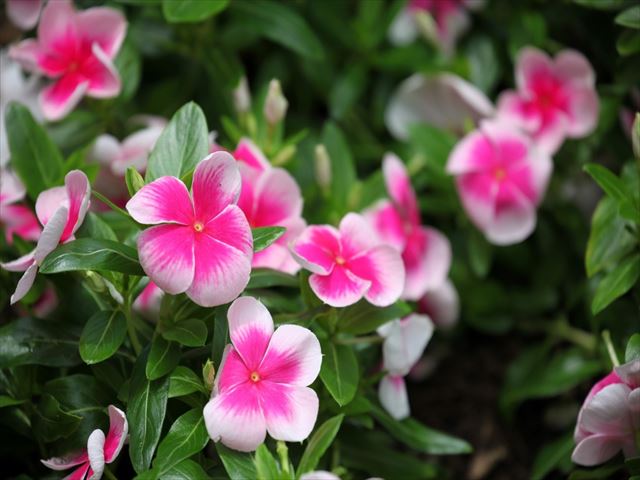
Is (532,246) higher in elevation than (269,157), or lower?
lower

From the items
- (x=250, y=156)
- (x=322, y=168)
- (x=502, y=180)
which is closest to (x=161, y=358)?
(x=250, y=156)

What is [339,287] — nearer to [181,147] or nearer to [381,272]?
[381,272]

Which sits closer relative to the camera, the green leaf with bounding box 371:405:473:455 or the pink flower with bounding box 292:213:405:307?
the pink flower with bounding box 292:213:405:307

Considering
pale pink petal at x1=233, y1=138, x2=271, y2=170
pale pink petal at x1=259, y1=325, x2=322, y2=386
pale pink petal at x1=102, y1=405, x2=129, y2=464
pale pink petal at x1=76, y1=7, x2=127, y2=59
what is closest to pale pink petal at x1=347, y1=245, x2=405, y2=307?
pale pink petal at x1=259, y1=325, x2=322, y2=386

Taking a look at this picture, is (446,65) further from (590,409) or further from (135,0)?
(590,409)

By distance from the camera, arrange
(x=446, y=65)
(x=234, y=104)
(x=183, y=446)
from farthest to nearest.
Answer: (x=446, y=65), (x=234, y=104), (x=183, y=446)

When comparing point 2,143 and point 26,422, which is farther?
point 2,143

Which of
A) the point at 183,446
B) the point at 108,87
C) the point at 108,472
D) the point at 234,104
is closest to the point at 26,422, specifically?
the point at 108,472

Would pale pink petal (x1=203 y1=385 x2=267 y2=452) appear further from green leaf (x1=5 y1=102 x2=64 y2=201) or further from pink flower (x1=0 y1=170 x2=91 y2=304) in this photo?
green leaf (x1=5 y1=102 x2=64 y2=201)

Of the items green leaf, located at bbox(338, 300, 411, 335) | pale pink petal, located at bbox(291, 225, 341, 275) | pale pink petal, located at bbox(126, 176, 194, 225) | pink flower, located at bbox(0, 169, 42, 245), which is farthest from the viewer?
pink flower, located at bbox(0, 169, 42, 245)
